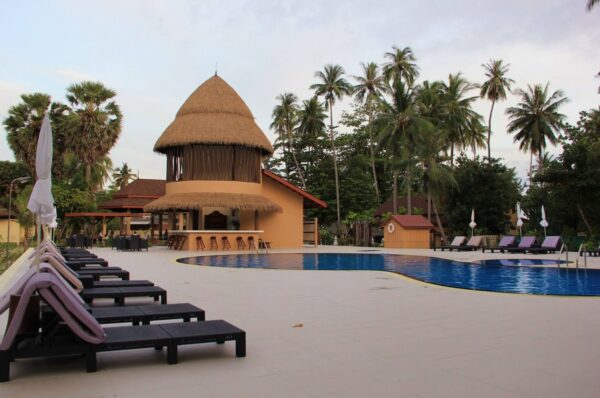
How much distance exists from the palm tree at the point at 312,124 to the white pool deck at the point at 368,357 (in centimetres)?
4048

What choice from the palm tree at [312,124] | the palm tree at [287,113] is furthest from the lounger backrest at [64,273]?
the palm tree at [287,113]

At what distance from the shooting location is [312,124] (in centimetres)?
4906

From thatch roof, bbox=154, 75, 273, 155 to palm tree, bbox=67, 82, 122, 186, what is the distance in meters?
8.64

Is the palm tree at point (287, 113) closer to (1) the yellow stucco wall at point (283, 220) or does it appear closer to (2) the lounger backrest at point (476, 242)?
(1) the yellow stucco wall at point (283, 220)

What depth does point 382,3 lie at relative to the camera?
43.9ft

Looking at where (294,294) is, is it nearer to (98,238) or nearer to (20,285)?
(20,285)

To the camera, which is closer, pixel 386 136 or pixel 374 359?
pixel 374 359

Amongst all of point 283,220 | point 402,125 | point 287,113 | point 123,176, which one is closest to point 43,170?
point 283,220

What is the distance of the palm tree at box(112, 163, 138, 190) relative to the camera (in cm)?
7106

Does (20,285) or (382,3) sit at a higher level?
(382,3)

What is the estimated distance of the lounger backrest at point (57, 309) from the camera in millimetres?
4266

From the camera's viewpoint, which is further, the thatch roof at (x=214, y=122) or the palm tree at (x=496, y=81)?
the palm tree at (x=496, y=81)

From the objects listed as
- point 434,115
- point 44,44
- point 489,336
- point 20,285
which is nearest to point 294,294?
point 489,336

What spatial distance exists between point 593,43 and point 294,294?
28.3 ft
